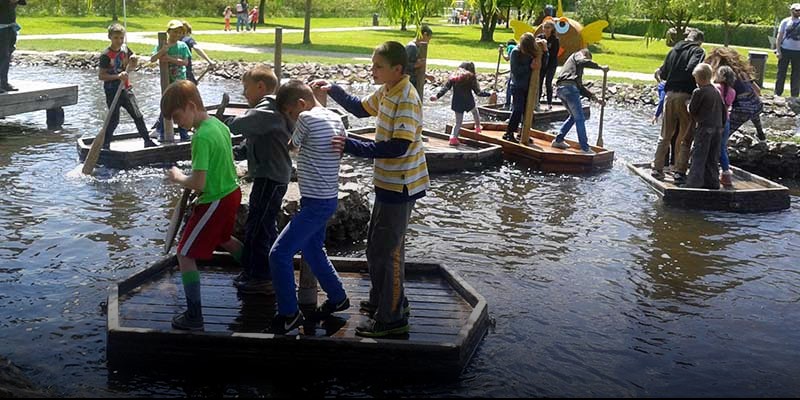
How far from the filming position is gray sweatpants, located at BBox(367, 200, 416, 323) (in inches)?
236

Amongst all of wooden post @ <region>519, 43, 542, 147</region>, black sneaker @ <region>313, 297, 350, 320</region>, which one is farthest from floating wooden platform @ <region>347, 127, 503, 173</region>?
black sneaker @ <region>313, 297, 350, 320</region>

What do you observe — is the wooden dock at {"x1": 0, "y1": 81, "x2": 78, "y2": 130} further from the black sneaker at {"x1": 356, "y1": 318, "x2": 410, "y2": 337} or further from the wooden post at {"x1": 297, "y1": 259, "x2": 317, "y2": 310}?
the black sneaker at {"x1": 356, "y1": 318, "x2": 410, "y2": 337}

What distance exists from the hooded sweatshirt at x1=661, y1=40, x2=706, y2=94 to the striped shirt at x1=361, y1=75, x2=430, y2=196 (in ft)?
23.5

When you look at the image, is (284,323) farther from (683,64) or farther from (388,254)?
(683,64)

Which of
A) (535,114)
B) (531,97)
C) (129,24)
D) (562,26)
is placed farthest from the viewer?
(129,24)

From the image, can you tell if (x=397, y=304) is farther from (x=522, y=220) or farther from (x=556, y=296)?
(x=522, y=220)

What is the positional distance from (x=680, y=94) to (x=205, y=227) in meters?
8.11

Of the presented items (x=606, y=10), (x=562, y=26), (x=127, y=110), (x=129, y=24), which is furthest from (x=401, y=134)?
(x=606, y=10)

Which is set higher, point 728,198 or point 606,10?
point 606,10

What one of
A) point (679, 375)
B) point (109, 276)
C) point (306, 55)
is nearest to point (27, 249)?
point (109, 276)

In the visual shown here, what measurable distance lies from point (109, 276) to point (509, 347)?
3.76 meters

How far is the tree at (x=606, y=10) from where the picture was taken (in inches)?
1863

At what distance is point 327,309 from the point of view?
6.48 m

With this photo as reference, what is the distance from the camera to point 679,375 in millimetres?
6441
